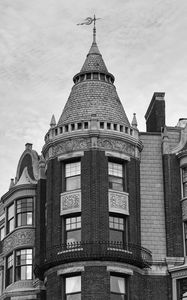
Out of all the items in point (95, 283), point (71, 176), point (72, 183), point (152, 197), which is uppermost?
point (71, 176)

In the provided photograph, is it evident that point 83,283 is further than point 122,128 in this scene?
No

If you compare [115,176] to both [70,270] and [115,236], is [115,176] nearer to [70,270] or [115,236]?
[115,236]

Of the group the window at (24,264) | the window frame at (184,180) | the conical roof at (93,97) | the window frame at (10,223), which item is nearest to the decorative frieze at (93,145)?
the conical roof at (93,97)

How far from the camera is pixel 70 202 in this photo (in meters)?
57.9

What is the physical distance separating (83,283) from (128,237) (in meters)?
4.62

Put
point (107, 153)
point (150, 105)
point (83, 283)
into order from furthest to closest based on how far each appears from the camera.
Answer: point (150, 105)
point (107, 153)
point (83, 283)

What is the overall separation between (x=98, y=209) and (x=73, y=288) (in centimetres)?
513

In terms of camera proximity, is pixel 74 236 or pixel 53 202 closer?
pixel 74 236

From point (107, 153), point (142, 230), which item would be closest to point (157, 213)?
point (142, 230)

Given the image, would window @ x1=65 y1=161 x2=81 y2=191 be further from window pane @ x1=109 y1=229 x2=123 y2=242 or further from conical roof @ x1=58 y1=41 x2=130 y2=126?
window pane @ x1=109 y1=229 x2=123 y2=242

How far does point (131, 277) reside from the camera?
56156 millimetres

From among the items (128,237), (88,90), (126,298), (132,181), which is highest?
(88,90)

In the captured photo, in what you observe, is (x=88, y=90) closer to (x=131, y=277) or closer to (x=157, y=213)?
(x=157, y=213)

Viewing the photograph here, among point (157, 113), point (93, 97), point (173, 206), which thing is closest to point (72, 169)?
point (93, 97)
